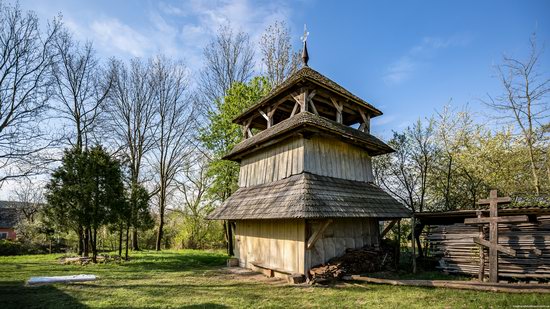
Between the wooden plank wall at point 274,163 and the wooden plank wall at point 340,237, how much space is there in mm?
2413

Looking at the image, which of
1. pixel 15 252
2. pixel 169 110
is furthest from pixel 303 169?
pixel 15 252

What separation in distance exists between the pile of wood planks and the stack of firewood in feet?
6.93

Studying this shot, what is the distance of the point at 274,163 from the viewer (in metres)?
11.8

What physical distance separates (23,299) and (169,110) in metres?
19.8

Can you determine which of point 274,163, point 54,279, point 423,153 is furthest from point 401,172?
point 54,279

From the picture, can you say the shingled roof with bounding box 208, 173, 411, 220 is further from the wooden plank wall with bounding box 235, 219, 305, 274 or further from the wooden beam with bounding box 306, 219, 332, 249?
the wooden plank wall with bounding box 235, 219, 305, 274

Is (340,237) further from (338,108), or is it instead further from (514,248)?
(514,248)

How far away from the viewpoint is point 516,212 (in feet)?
29.8

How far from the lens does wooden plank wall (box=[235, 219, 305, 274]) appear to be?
952 centimetres

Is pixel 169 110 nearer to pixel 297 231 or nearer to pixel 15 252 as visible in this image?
pixel 15 252

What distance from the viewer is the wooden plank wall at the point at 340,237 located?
9.43 meters

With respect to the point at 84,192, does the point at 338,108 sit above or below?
above

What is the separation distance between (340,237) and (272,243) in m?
2.58

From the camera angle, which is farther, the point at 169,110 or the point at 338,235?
the point at 169,110
